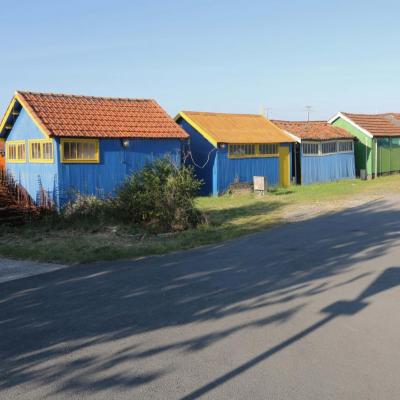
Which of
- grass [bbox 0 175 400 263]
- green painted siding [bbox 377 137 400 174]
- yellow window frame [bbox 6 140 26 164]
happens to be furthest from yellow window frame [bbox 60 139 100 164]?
green painted siding [bbox 377 137 400 174]

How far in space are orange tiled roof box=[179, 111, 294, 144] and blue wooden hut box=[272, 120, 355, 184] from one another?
998 mm

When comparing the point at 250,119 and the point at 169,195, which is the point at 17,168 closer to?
the point at 169,195

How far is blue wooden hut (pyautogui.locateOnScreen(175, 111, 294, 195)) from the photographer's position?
25438 millimetres

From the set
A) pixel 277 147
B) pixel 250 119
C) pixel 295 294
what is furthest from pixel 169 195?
pixel 250 119

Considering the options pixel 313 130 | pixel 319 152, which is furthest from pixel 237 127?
pixel 319 152

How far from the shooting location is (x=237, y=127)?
28.2 meters

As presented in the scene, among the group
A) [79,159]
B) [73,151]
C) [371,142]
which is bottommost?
[79,159]

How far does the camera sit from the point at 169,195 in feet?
50.3

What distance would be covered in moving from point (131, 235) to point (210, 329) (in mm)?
8420

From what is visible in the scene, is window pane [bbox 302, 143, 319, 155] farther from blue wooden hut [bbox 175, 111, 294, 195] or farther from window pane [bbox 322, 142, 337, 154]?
blue wooden hut [bbox 175, 111, 294, 195]

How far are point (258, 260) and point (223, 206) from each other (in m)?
10.9

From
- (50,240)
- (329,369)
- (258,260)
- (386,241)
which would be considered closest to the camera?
(329,369)

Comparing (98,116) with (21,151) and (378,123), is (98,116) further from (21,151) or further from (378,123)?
(378,123)

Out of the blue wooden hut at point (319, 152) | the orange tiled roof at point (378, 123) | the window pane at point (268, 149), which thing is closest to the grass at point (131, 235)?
the window pane at point (268, 149)
